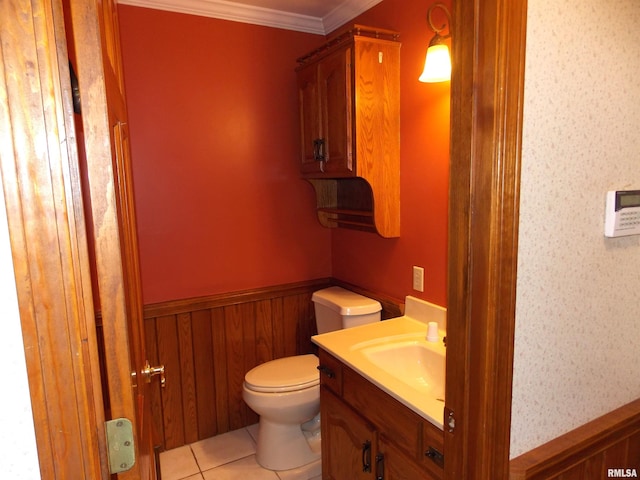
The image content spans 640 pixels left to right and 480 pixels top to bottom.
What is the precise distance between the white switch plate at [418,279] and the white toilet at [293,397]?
273mm

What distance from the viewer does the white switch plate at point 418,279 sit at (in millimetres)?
Result: 2055

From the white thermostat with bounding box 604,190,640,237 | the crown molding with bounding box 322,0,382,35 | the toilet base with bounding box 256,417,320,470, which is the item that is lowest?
the toilet base with bounding box 256,417,320,470

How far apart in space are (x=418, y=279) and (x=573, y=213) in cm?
111

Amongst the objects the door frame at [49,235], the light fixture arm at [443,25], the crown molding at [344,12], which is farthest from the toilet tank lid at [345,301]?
the door frame at [49,235]

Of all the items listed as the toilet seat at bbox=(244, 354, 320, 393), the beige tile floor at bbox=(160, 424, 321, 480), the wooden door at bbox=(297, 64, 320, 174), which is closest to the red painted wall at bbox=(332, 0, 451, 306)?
the wooden door at bbox=(297, 64, 320, 174)

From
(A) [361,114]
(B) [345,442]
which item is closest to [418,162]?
(A) [361,114]

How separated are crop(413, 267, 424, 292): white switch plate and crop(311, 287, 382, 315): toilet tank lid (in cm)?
27

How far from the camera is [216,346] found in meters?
2.53

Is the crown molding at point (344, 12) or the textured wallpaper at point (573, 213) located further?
the crown molding at point (344, 12)

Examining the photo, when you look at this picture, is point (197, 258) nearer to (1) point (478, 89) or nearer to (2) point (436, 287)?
(2) point (436, 287)

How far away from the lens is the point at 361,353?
1658 mm

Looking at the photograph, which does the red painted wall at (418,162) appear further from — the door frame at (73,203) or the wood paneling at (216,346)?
the door frame at (73,203)

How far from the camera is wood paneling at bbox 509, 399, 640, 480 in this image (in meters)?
1.01

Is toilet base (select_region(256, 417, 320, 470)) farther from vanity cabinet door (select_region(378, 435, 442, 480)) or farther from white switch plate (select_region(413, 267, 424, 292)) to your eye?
white switch plate (select_region(413, 267, 424, 292))
